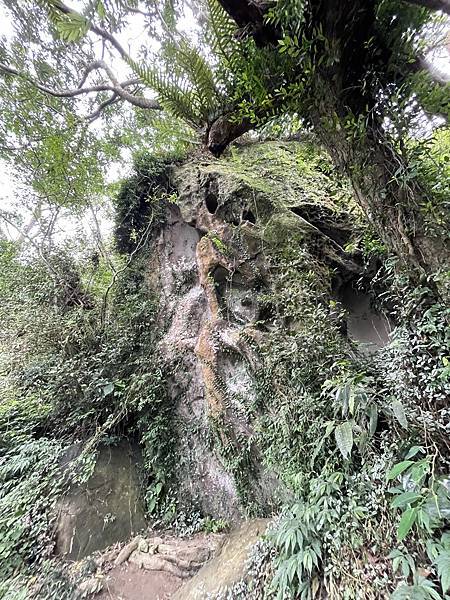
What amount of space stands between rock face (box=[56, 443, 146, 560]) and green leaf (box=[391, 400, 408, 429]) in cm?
348

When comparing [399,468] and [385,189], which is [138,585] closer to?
[399,468]

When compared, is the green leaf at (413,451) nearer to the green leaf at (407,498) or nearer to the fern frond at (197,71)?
the green leaf at (407,498)

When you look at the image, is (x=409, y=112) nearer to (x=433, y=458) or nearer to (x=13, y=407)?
(x=433, y=458)

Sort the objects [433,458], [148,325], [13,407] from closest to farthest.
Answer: [433,458] → [13,407] → [148,325]

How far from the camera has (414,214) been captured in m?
1.96

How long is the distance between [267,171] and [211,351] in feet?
9.64

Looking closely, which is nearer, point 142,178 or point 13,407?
point 13,407

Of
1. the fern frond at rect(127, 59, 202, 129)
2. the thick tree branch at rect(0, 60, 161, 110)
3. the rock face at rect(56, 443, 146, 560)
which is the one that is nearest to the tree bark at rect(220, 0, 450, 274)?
the fern frond at rect(127, 59, 202, 129)

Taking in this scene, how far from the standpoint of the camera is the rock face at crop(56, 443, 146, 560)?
10.2 feet

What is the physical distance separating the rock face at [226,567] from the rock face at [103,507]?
115cm

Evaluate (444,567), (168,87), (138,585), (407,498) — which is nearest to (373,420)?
(407,498)

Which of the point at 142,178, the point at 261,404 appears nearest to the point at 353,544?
the point at 261,404

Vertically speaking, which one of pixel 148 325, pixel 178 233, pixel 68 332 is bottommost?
pixel 148 325

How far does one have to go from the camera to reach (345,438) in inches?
72.4
